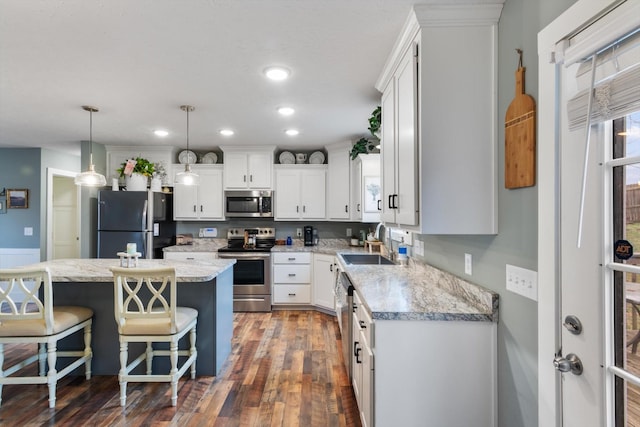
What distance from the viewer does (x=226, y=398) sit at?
2287mm

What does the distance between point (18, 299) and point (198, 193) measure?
3203mm

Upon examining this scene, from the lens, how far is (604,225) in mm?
996

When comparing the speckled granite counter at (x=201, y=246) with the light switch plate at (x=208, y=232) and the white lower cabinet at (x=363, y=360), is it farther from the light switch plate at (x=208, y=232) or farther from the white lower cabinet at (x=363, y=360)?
the white lower cabinet at (x=363, y=360)

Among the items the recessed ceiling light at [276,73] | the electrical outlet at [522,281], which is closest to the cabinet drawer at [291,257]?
the recessed ceiling light at [276,73]

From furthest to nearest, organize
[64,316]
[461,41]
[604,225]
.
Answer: [64,316]
[461,41]
[604,225]

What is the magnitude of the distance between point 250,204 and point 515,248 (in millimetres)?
3761

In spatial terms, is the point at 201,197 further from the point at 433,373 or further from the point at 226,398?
the point at 433,373

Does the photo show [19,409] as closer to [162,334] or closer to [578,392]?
[162,334]

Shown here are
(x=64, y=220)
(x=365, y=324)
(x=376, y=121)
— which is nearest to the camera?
(x=365, y=324)

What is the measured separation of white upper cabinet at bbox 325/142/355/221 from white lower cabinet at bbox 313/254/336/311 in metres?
0.66

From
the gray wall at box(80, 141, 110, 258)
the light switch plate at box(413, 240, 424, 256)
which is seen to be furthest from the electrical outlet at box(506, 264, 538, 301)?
the gray wall at box(80, 141, 110, 258)

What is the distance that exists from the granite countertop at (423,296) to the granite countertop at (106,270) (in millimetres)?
1094

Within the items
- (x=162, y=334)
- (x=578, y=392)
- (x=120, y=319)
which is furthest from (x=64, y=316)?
(x=578, y=392)

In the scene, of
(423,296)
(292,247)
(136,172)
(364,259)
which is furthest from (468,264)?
(136,172)
